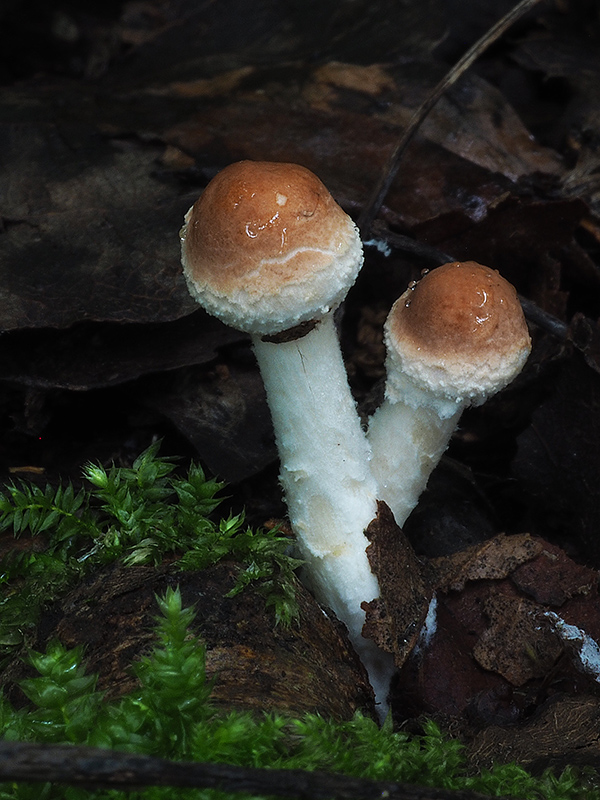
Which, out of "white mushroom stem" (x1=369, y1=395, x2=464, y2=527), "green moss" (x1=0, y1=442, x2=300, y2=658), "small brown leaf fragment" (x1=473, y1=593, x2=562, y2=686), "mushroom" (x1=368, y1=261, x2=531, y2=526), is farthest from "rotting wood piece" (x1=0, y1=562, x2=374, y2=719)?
"mushroom" (x1=368, y1=261, x2=531, y2=526)

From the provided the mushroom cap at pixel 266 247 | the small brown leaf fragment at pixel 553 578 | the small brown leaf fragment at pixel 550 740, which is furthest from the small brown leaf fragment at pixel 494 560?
the mushroom cap at pixel 266 247

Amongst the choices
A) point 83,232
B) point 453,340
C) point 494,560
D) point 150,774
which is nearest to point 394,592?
point 494,560

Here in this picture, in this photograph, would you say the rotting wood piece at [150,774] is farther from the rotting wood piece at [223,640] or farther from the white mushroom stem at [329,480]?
the white mushroom stem at [329,480]

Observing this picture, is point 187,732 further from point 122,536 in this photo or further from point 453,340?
point 453,340

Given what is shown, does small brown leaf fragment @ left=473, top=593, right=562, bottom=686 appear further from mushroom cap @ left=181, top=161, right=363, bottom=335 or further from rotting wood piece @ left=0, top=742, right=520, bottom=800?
mushroom cap @ left=181, top=161, right=363, bottom=335

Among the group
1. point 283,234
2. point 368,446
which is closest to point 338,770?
point 368,446

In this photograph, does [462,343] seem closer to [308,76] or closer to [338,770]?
[338,770]
